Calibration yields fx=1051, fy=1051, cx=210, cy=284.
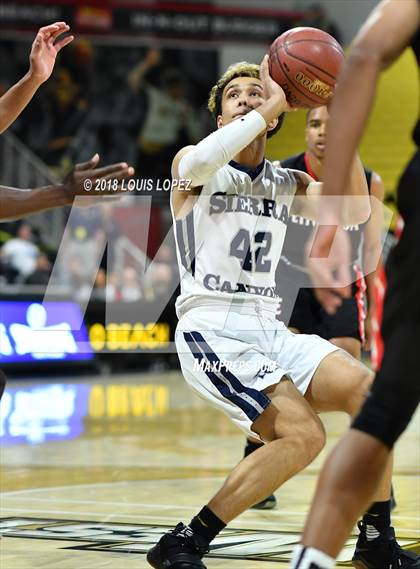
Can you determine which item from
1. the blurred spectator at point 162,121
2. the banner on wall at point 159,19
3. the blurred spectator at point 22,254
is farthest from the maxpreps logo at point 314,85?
the blurred spectator at point 162,121

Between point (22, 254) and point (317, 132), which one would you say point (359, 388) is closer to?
point (317, 132)

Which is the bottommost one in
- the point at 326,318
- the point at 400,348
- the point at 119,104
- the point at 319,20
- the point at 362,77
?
the point at 119,104

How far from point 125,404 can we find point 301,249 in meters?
5.92

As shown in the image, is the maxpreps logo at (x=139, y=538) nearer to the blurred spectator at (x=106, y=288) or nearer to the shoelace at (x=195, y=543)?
the shoelace at (x=195, y=543)

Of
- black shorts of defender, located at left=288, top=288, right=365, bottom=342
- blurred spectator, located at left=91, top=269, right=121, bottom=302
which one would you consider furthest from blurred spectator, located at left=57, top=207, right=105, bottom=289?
black shorts of defender, located at left=288, top=288, right=365, bottom=342

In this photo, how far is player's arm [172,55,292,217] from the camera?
14.1 feet

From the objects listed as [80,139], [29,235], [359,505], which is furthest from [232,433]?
[80,139]

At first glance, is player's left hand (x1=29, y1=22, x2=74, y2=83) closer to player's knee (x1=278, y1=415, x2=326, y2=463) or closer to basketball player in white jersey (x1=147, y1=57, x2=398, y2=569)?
basketball player in white jersey (x1=147, y1=57, x2=398, y2=569)

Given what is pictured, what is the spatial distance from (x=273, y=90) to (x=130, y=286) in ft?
44.0

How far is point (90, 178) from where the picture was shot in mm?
4766

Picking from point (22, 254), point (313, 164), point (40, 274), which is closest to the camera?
point (313, 164)

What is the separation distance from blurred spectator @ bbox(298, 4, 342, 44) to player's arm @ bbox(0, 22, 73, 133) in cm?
1953

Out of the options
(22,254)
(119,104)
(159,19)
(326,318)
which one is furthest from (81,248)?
(326,318)

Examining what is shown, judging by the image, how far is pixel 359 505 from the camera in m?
2.93
